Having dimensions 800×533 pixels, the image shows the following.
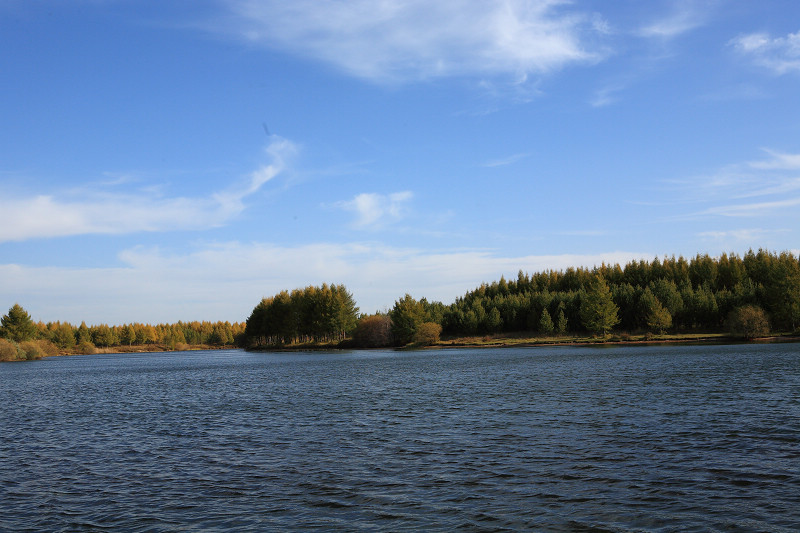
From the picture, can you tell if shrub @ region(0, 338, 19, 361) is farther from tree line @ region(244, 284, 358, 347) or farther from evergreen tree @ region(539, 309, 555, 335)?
evergreen tree @ region(539, 309, 555, 335)

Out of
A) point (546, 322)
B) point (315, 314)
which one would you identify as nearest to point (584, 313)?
point (546, 322)

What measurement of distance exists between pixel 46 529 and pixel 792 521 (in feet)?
58.7

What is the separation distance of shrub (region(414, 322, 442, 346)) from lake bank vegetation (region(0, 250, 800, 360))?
27cm

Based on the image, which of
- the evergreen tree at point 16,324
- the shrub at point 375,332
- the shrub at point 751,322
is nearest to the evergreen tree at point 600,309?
the shrub at point 751,322

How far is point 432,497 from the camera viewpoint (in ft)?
53.8

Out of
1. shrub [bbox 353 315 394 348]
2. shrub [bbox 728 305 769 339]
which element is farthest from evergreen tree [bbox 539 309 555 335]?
shrub [bbox 353 315 394 348]

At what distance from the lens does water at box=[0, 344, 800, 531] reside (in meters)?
14.8

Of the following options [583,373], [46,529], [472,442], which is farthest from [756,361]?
[46,529]

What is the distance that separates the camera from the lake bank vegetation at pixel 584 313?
12306 cm

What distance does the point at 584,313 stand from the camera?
13525cm

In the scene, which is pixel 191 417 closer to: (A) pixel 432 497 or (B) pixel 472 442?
(B) pixel 472 442

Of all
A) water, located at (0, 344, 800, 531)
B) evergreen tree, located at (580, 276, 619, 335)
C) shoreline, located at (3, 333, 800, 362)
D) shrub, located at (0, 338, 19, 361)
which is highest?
evergreen tree, located at (580, 276, 619, 335)

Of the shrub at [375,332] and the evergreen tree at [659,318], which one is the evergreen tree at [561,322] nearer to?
the evergreen tree at [659,318]

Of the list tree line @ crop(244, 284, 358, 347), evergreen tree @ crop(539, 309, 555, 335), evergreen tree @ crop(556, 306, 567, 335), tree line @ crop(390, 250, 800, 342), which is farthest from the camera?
tree line @ crop(244, 284, 358, 347)
